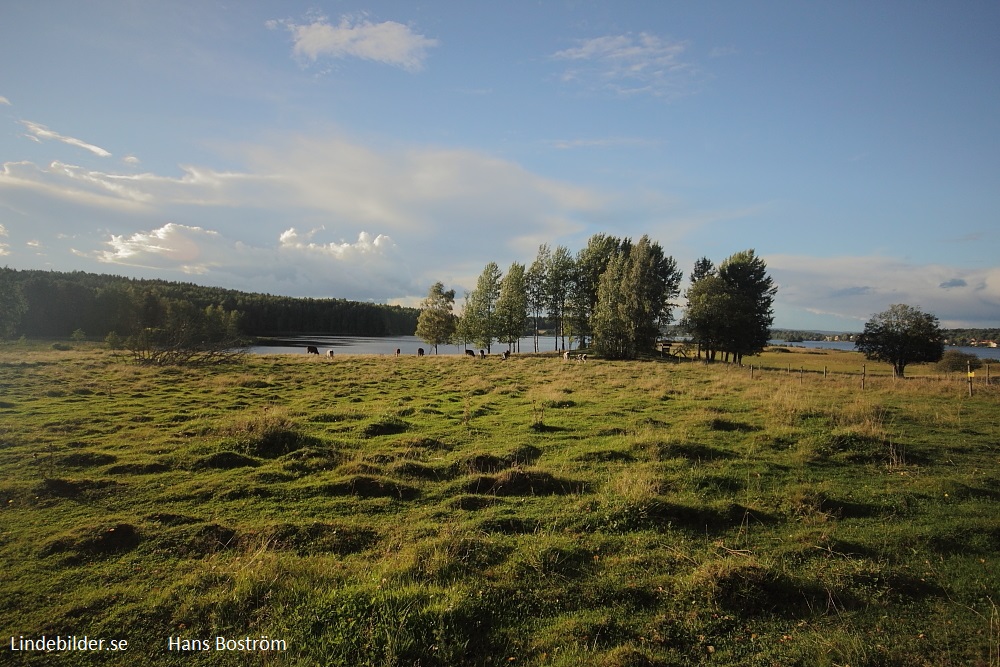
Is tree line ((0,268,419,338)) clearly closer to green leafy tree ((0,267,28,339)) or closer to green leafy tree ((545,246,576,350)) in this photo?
green leafy tree ((0,267,28,339))

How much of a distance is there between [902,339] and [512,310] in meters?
41.1

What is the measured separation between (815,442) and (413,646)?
13.3m

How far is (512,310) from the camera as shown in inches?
2416

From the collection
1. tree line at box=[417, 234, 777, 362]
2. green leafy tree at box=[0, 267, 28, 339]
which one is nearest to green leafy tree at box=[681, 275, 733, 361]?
tree line at box=[417, 234, 777, 362]

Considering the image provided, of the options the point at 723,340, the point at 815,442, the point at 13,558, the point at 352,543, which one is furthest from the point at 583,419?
the point at 723,340

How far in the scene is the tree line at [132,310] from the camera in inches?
2694

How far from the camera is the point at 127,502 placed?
9.02 meters

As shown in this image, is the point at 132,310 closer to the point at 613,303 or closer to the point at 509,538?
the point at 613,303

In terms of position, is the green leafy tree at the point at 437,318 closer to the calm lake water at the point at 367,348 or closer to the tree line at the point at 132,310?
the calm lake water at the point at 367,348

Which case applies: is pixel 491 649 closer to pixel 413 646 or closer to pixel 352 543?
pixel 413 646

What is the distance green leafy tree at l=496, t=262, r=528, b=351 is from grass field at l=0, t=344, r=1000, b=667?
44407 mm

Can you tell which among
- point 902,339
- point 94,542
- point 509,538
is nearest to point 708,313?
point 902,339

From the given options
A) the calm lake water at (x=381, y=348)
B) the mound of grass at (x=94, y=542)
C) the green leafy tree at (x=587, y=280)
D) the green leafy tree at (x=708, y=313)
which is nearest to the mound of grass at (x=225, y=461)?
the mound of grass at (x=94, y=542)

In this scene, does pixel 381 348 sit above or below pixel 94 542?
below
